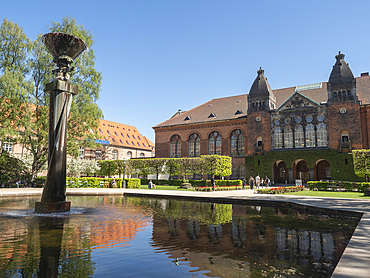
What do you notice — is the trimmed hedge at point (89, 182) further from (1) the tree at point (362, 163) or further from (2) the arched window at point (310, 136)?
(2) the arched window at point (310, 136)

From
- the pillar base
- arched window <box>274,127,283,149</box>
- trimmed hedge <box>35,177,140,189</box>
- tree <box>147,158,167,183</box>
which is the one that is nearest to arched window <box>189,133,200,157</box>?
tree <box>147,158,167,183</box>

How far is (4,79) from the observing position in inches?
972

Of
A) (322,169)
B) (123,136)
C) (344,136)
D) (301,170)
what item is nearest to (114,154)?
(123,136)

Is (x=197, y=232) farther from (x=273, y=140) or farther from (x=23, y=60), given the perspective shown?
(x=273, y=140)

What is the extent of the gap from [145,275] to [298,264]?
294cm

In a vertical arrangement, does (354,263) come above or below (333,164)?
below

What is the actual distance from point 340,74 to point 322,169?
13516 millimetres

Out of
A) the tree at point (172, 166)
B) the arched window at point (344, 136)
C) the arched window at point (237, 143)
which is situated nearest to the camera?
the arched window at point (344, 136)

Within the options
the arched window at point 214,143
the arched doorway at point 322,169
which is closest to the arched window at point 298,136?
the arched doorway at point 322,169

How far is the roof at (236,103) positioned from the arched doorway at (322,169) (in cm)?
872

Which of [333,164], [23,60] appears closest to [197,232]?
[23,60]

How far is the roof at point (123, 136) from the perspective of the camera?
61.4 metres

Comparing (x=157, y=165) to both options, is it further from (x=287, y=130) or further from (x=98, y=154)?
(x=98, y=154)

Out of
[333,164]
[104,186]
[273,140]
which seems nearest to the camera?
[104,186]
